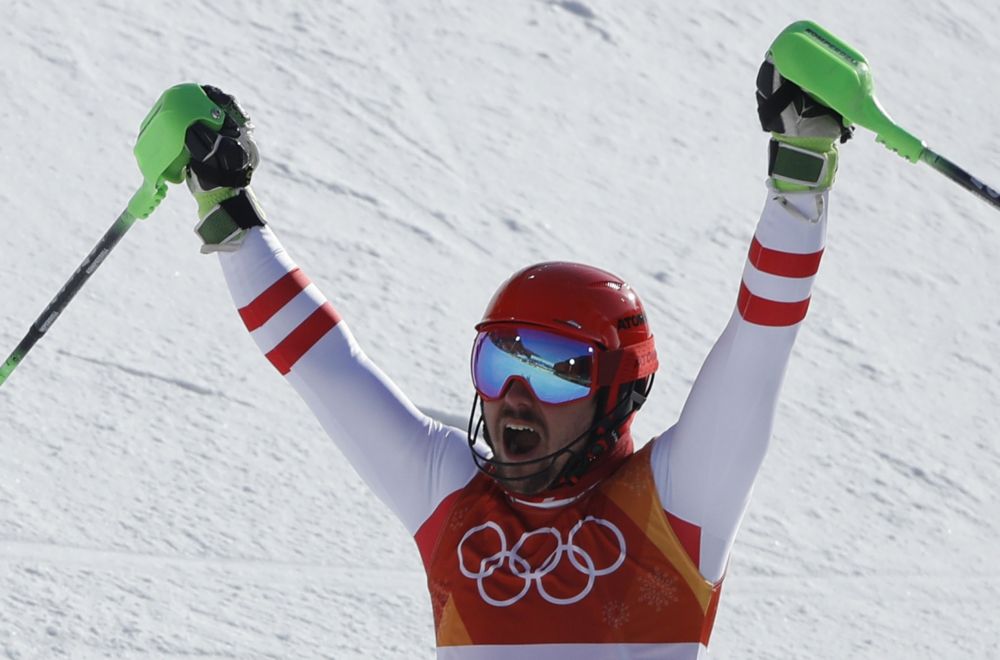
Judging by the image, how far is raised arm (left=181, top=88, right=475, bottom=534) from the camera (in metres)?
3.30

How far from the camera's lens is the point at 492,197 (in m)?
7.49

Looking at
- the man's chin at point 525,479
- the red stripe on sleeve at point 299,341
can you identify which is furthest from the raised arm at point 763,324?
the red stripe on sleeve at point 299,341

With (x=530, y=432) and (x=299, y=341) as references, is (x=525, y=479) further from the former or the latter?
(x=299, y=341)

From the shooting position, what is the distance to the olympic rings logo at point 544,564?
302 centimetres

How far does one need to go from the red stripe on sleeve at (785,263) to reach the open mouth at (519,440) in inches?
22.1

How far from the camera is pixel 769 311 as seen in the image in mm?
2846

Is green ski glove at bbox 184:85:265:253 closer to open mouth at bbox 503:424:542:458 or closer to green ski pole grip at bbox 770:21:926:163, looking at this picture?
open mouth at bbox 503:424:542:458

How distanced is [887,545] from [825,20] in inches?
191

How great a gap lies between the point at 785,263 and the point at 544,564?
0.72 metres

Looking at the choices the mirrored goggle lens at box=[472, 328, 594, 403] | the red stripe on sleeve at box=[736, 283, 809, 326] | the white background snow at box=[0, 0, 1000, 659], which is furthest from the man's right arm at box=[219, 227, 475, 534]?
the white background snow at box=[0, 0, 1000, 659]

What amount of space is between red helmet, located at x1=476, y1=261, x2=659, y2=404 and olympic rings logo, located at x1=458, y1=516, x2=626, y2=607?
0.28m

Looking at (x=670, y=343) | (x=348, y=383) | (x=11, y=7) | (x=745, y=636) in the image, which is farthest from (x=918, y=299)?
(x=348, y=383)

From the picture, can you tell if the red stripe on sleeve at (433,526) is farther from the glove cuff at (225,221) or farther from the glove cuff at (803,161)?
the glove cuff at (803,161)

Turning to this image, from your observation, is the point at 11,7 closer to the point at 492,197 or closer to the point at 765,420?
the point at 492,197
